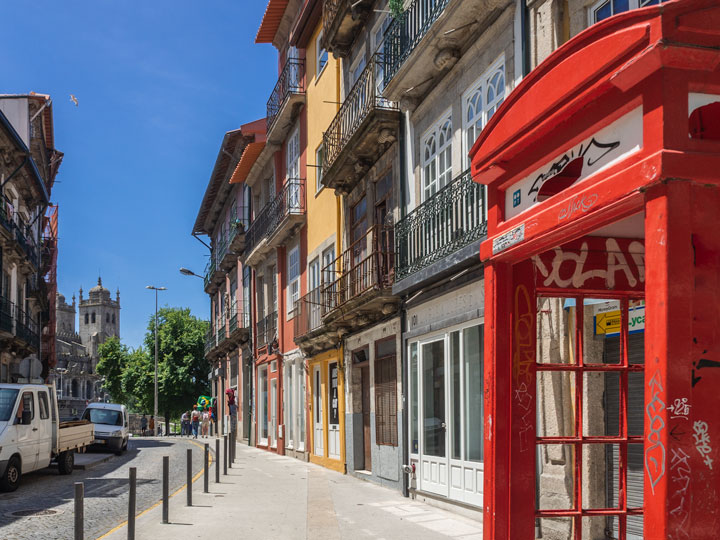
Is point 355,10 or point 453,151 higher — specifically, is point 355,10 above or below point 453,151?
above

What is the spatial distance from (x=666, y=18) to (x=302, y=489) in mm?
13928

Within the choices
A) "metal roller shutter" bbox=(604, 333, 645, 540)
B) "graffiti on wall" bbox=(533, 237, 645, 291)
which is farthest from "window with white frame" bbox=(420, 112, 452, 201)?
"graffiti on wall" bbox=(533, 237, 645, 291)

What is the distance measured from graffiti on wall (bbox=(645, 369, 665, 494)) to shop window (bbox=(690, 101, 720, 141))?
36.1 inches

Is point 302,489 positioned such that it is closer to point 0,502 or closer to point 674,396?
point 0,502

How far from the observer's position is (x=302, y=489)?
16.0 meters

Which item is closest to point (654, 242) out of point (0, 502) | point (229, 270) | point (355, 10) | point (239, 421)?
point (0, 502)

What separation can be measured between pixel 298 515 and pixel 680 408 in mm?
9855

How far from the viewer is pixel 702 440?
306cm

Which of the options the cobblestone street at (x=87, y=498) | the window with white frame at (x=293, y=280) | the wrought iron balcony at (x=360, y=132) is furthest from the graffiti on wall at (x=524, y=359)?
the window with white frame at (x=293, y=280)

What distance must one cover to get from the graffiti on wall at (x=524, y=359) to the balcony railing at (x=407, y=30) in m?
8.60

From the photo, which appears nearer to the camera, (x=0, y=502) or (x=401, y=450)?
(x=0, y=502)

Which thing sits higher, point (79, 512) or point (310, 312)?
point (310, 312)

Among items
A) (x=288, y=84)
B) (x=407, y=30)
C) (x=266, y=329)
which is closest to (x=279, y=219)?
(x=288, y=84)

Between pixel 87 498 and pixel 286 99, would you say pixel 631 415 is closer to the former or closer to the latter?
pixel 87 498
